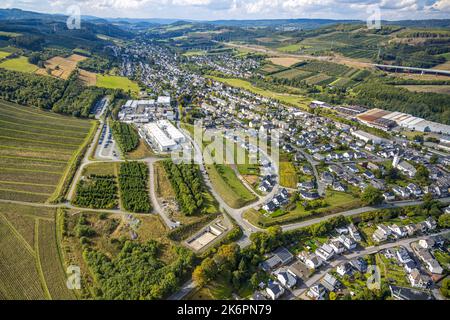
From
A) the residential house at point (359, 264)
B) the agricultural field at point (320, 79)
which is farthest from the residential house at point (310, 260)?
the agricultural field at point (320, 79)

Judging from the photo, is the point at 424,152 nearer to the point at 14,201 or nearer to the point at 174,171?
the point at 174,171

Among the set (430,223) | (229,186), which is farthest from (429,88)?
(229,186)

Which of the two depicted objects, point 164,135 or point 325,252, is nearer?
point 325,252

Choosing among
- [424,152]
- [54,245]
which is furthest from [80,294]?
[424,152]

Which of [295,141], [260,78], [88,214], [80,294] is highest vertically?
[260,78]

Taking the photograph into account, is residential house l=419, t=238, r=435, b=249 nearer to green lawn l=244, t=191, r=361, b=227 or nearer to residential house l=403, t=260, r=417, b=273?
residential house l=403, t=260, r=417, b=273

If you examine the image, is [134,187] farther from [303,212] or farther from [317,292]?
[317,292]
